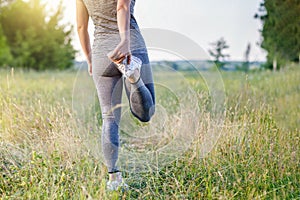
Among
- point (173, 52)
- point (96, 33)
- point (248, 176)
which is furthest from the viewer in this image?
point (173, 52)

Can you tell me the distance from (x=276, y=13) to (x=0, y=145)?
8.70 m

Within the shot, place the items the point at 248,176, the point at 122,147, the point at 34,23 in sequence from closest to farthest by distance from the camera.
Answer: the point at 248,176, the point at 122,147, the point at 34,23

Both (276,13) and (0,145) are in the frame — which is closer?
(0,145)

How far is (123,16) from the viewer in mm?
2865

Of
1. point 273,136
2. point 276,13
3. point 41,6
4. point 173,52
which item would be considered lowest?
point 273,136

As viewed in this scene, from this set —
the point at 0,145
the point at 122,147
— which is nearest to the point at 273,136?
the point at 122,147

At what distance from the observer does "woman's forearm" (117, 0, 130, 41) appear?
113 inches

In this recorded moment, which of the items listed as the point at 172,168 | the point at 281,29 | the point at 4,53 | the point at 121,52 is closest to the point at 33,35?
the point at 4,53

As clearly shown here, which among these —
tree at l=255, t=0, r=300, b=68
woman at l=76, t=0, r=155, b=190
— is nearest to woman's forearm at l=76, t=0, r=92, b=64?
woman at l=76, t=0, r=155, b=190

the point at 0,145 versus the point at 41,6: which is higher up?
the point at 41,6

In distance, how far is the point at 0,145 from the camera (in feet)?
13.0

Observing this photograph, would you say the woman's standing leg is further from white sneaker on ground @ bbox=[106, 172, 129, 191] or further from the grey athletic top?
white sneaker on ground @ bbox=[106, 172, 129, 191]

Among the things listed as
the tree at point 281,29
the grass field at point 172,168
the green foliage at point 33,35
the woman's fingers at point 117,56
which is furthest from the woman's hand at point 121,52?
the green foliage at point 33,35

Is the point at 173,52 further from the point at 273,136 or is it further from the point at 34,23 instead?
Result: the point at 34,23
